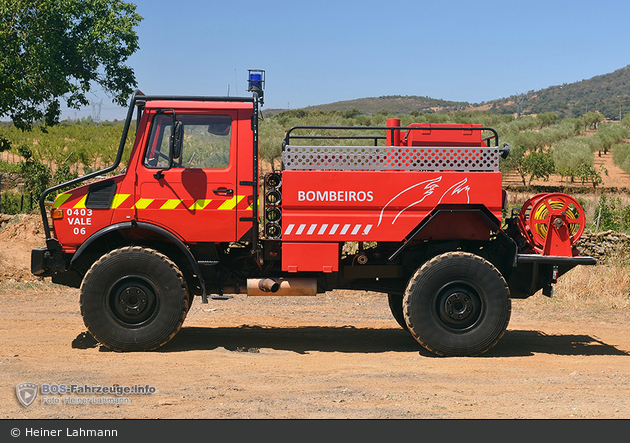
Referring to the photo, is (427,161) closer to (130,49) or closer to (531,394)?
(531,394)

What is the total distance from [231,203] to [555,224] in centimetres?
375

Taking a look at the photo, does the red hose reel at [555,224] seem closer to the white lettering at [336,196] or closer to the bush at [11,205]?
the white lettering at [336,196]

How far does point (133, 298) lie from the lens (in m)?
6.88

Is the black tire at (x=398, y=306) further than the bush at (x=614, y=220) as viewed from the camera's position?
No

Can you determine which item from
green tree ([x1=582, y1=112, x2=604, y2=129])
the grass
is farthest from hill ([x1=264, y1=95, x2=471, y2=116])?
the grass

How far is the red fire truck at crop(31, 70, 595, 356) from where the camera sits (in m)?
6.88

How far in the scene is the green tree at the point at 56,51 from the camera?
1588 cm

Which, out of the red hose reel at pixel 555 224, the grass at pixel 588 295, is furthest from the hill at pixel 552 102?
the red hose reel at pixel 555 224

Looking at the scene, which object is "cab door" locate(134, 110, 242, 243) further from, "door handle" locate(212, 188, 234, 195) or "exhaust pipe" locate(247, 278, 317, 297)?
"exhaust pipe" locate(247, 278, 317, 297)

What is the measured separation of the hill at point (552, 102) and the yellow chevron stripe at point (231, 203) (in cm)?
9521

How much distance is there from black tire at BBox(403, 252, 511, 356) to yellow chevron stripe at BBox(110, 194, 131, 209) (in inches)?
134

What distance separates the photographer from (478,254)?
7508 millimetres

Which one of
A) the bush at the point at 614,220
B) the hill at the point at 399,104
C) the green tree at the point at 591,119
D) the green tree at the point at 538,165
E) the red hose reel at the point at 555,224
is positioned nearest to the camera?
the red hose reel at the point at 555,224

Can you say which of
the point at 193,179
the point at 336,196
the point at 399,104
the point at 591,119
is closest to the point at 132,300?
the point at 193,179
